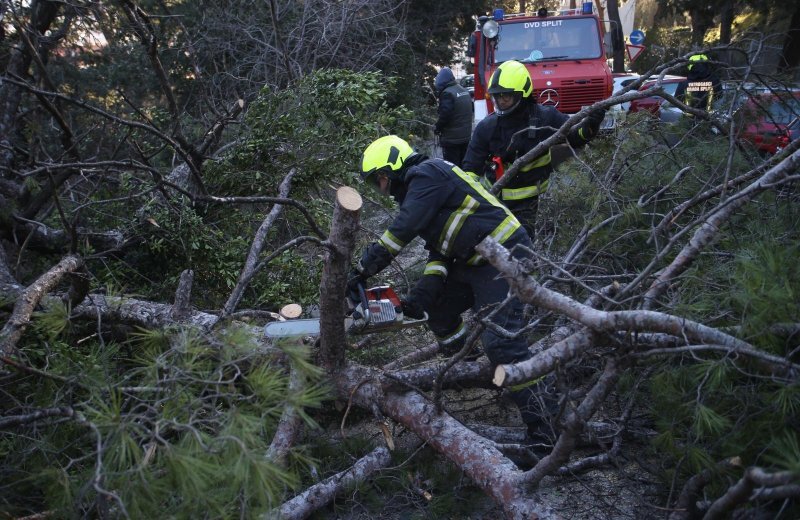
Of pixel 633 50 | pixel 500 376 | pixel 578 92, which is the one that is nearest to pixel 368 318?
pixel 500 376

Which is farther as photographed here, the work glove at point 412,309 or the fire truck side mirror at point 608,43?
the fire truck side mirror at point 608,43

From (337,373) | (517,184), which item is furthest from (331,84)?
(337,373)

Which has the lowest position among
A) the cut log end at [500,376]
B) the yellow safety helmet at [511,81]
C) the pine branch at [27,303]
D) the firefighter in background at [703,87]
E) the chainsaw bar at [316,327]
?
the chainsaw bar at [316,327]

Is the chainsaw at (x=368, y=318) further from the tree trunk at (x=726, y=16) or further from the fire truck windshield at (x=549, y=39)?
the tree trunk at (x=726, y=16)

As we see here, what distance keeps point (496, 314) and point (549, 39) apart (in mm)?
6246

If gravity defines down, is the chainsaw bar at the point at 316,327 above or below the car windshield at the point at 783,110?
below

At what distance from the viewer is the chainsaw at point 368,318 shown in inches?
126

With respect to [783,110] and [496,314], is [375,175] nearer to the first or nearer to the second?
[496,314]

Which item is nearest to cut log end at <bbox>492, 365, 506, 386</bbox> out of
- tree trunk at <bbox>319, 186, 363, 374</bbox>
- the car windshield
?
tree trunk at <bbox>319, 186, 363, 374</bbox>

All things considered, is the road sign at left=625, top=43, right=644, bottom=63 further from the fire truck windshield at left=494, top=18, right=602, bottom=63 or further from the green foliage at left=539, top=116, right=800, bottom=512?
the green foliage at left=539, top=116, right=800, bottom=512

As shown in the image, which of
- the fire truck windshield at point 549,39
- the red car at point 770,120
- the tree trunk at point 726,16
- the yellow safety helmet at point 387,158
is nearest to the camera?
the yellow safety helmet at point 387,158

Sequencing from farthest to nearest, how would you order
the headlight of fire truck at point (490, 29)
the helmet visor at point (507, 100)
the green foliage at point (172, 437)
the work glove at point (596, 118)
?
the headlight of fire truck at point (490, 29) → the helmet visor at point (507, 100) → the work glove at point (596, 118) → the green foliage at point (172, 437)

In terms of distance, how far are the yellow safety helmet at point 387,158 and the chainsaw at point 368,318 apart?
607 mm

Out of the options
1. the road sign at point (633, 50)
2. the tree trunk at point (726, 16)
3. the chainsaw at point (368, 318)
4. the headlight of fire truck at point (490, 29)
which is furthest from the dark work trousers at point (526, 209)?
the tree trunk at point (726, 16)
